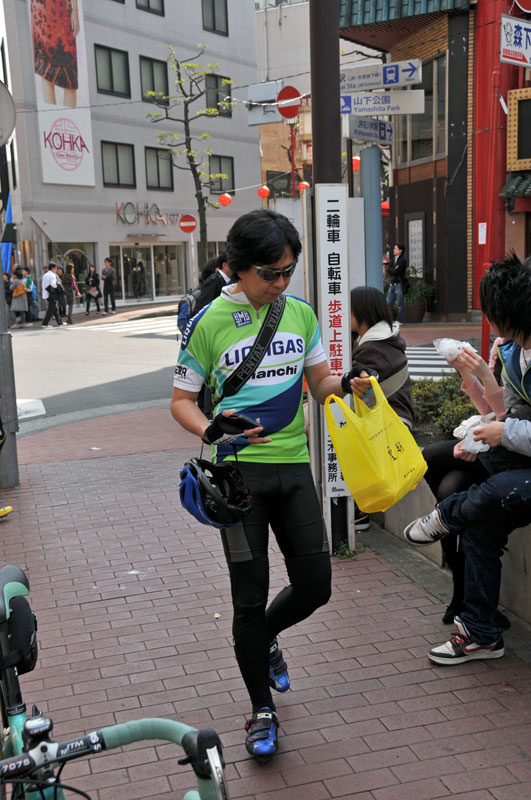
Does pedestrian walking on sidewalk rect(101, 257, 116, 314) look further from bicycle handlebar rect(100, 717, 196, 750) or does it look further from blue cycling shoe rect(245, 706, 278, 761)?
bicycle handlebar rect(100, 717, 196, 750)

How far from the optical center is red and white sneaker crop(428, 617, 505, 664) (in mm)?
3734

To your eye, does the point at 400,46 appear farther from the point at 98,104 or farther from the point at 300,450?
the point at 300,450

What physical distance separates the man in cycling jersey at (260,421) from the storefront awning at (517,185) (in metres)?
15.7

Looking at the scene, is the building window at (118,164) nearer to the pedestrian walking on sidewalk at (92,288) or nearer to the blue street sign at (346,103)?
the pedestrian walking on sidewalk at (92,288)

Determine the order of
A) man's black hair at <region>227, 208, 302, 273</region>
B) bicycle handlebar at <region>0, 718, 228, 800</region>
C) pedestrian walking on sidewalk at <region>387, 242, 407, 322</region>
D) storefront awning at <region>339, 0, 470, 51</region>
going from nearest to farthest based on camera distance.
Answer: bicycle handlebar at <region>0, 718, 228, 800</region> < man's black hair at <region>227, 208, 302, 273</region> < storefront awning at <region>339, 0, 470, 51</region> < pedestrian walking on sidewalk at <region>387, 242, 407, 322</region>

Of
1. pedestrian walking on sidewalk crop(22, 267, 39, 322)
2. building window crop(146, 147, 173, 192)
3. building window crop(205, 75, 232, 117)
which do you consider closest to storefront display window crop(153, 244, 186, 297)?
building window crop(146, 147, 173, 192)

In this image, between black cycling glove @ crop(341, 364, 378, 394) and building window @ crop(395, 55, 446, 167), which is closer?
black cycling glove @ crop(341, 364, 378, 394)

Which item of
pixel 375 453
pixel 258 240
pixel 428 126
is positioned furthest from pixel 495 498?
pixel 428 126

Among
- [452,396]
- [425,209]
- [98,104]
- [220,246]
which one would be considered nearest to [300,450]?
[452,396]

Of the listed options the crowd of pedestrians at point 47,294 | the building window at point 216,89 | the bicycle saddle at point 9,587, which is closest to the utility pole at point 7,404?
the bicycle saddle at point 9,587

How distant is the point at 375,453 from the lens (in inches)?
133

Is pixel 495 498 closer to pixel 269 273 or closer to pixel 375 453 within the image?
pixel 375 453

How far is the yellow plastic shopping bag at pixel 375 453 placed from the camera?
133 inches

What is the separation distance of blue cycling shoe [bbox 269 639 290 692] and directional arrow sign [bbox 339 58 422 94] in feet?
18.0
